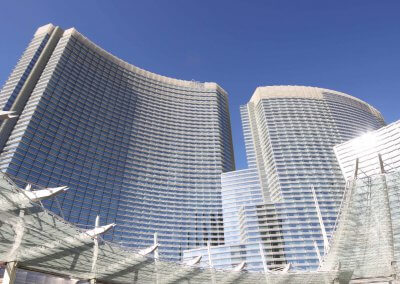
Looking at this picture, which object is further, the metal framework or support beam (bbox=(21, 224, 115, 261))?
support beam (bbox=(21, 224, 115, 261))

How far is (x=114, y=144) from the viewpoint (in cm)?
13688

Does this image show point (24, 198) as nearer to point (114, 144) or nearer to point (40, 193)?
point (40, 193)

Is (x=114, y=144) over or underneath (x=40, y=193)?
over

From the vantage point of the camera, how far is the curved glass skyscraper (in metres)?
111

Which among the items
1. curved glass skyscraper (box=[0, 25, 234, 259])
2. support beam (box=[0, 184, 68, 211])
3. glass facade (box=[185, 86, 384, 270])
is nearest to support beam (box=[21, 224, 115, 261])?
support beam (box=[0, 184, 68, 211])

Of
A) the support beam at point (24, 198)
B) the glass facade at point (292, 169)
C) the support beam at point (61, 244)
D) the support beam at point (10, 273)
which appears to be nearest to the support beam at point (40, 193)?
the support beam at point (24, 198)

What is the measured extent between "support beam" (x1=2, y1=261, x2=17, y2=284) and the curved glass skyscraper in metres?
85.4

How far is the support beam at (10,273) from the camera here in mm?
18531

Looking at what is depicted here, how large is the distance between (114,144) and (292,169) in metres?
80.2

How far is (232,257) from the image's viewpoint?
348ft

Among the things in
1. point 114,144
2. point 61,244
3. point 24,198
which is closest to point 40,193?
point 24,198

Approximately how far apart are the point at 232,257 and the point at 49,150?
246 feet

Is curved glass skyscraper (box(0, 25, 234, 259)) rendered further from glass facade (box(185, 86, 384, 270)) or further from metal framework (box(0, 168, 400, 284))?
metal framework (box(0, 168, 400, 284))

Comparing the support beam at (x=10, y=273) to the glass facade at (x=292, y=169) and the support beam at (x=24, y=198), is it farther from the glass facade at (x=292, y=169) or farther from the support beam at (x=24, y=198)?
the glass facade at (x=292, y=169)
